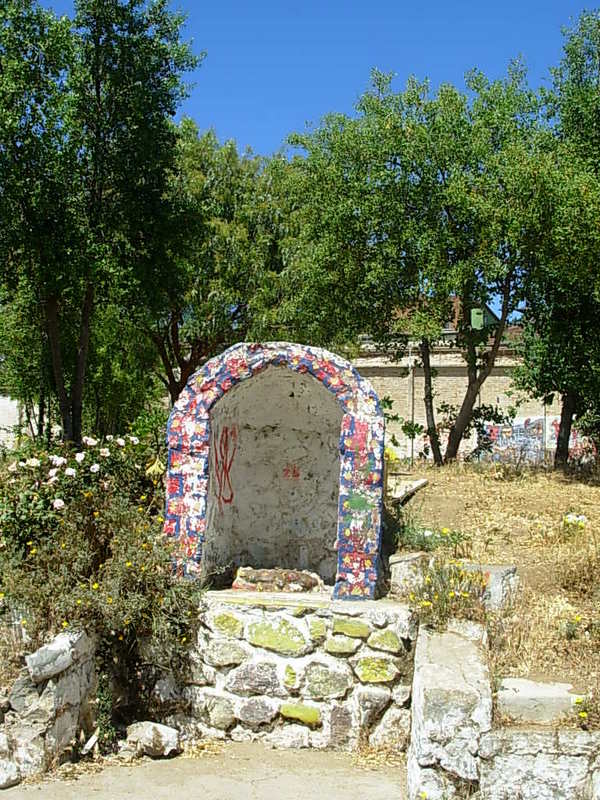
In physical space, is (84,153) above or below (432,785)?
above

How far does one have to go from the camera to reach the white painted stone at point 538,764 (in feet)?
15.5

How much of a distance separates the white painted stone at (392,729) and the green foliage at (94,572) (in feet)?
5.11

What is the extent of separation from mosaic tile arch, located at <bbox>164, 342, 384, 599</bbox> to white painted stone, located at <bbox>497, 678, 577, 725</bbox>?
159cm

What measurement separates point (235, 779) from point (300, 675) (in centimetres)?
92

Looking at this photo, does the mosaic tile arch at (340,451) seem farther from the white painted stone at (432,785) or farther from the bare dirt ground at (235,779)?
the white painted stone at (432,785)

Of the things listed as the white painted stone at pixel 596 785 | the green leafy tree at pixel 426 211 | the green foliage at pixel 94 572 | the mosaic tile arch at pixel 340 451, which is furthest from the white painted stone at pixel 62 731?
the green leafy tree at pixel 426 211

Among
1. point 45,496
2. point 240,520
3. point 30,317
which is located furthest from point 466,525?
point 30,317

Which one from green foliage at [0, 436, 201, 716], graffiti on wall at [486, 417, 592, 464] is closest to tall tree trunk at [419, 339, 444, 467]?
green foliage at [0, 436, 201, 716]

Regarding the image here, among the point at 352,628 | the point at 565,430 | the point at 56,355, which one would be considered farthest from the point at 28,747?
the point at 565,430

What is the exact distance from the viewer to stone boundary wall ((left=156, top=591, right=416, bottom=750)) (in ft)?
20.1

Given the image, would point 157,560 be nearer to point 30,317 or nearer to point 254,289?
point 30,317

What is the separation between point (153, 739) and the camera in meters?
5.93

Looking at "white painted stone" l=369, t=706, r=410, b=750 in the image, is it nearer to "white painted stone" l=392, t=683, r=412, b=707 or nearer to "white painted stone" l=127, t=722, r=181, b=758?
"white painted stone" l=392, t=683, r=412, b=707

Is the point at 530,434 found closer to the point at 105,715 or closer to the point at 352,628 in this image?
the point at 352,628
